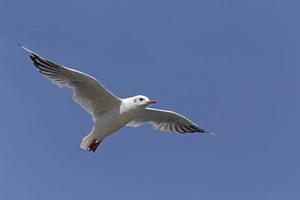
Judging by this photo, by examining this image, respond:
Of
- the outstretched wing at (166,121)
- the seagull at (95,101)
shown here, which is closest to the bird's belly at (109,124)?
the seagull at (95,101)

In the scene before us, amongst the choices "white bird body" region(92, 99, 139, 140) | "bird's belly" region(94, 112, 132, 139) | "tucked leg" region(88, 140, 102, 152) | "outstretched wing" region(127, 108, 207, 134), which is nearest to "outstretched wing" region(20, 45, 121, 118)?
"white bird body" region(92, 99, 139, 140)

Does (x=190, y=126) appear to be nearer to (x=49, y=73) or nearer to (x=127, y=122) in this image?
(x=127, y=122)

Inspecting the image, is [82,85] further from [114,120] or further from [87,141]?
[87,141]

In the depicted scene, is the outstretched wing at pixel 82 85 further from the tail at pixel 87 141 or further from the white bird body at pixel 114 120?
the tail at pixel 87 141

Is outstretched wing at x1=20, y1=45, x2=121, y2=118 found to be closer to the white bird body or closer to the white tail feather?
the white bird body

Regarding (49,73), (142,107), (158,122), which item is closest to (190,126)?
(158,122)

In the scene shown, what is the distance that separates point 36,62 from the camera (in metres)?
27.0

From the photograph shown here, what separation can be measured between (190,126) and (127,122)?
9.60ft

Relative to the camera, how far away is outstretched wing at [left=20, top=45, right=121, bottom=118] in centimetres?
2705

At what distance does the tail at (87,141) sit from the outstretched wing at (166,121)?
1602mm

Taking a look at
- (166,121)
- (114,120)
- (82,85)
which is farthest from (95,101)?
(166,121)

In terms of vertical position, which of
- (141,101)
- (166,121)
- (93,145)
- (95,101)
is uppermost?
(166,121)

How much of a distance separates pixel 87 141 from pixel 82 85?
1.63m

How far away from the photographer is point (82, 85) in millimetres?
27453
